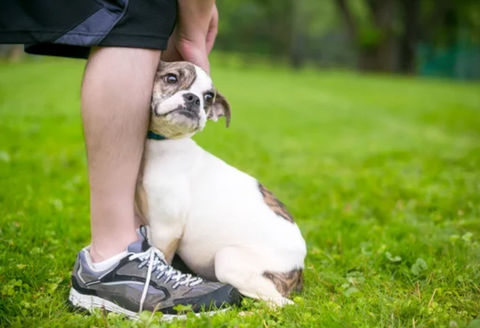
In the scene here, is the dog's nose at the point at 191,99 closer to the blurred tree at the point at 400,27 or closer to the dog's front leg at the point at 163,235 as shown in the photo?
the dog's front leg at the point at 163,235

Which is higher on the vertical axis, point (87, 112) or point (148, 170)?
point (87, 112)

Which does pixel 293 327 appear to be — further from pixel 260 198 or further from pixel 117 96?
pixel 117 96

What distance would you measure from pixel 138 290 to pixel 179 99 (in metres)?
0.77

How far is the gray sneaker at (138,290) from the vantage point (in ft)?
6.64

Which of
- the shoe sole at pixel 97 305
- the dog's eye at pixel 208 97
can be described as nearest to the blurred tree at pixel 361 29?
the dog's eye at pixel 208 97

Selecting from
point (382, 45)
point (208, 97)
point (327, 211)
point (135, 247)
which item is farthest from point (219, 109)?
point (382, 45)

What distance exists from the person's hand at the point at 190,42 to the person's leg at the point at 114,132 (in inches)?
11.7

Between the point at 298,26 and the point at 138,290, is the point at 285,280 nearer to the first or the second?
the point at 138,290

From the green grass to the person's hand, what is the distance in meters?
1.08

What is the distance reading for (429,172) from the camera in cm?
517

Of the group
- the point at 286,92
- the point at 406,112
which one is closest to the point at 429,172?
the point at 406,112

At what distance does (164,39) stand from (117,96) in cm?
30

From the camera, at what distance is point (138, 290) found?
203 centimetres

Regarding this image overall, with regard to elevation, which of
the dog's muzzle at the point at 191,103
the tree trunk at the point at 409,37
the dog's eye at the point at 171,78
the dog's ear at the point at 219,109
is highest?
the dog's eye at the point at 171,78
